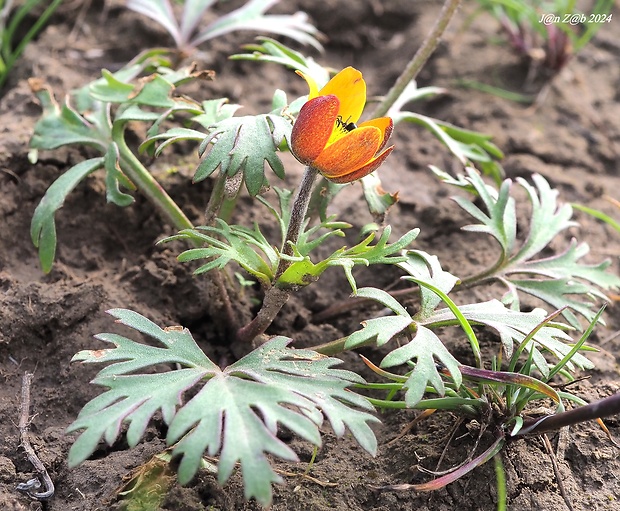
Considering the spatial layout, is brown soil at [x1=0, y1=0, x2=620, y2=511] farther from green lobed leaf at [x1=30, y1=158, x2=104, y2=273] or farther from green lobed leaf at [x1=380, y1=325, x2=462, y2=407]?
green lobed leaf at [x1=380, y1=325, x2=462, y2=407]

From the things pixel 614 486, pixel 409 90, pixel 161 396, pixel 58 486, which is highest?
pixel 409 90

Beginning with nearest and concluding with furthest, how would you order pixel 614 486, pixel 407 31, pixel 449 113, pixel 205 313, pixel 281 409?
pixel 281 409 → pixel 614 486 → pixel 205 313 → pixel 449 113 → pixel 407 31

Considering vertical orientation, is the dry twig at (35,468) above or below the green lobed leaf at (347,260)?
below

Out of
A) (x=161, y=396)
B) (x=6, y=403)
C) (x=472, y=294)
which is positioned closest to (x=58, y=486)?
(x=6, y=403)

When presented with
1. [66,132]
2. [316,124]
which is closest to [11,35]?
[66,132]

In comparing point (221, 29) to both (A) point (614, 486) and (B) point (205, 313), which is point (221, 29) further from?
(A) point (614, 486)

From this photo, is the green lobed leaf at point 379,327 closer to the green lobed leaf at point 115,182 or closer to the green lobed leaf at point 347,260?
the green lobed leaf at point 347,260

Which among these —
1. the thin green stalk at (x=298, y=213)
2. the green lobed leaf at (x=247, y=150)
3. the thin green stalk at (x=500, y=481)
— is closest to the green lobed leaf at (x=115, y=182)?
the green lobed leaf at (x=247, y=150)
